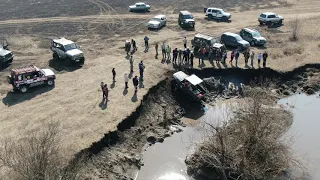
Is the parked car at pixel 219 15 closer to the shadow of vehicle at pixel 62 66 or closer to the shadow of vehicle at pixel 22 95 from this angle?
the shadow of vehicle at pixel 62 66

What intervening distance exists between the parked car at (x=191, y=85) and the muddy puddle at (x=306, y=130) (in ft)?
22.2

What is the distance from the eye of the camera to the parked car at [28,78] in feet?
92.7

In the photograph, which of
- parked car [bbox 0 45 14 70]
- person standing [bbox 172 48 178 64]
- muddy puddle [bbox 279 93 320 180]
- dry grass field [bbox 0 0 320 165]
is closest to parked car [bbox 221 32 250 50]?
dry grass field [bbox 0 0 320 165]

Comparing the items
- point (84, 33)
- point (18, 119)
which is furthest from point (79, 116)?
point (84, 33)

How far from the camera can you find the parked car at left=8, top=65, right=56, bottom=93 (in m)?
28.3

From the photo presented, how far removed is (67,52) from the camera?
3347 cm

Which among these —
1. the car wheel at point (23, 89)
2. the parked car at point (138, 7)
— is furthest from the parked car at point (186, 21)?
the car wheel at point (23, 89)

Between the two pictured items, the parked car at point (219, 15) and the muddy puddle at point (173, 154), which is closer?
the muddy puddle at point (173, 154)

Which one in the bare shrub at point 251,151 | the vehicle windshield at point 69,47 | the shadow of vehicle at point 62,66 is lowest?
the bare shrub at point 251,151

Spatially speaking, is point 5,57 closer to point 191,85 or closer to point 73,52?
point 73,52

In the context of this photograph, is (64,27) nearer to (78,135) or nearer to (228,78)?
(228,78)

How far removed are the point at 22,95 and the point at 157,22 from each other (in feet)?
64.4

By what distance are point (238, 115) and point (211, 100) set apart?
5.77 meters

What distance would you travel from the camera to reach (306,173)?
22.3 metres
